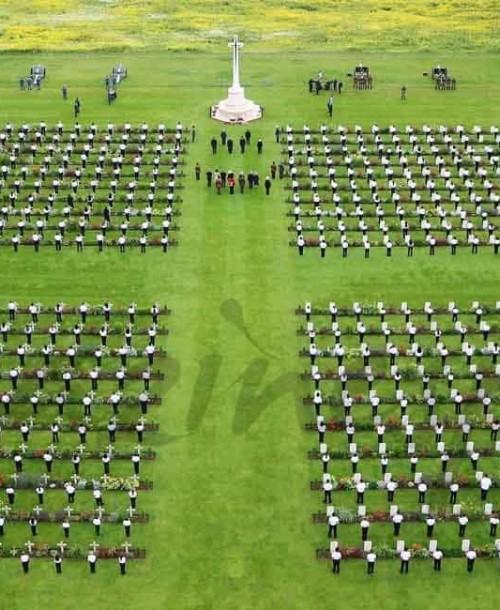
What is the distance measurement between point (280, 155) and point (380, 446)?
36677 mm

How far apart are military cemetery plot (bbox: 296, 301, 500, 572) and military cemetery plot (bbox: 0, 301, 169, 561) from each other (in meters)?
7.27

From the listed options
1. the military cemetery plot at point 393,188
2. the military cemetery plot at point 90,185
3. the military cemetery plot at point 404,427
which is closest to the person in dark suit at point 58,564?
the military cemetery plot at point 404,427

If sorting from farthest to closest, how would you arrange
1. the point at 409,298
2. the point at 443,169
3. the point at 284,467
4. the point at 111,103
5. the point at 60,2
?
the point at 60,2 → the point at 111,103 → the point at 443,169 → the point at 409,298 → the point at 284,467

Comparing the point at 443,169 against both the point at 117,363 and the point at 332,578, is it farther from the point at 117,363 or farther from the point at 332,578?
the point at 332,578

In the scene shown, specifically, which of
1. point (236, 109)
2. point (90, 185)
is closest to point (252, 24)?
point (236, 109)

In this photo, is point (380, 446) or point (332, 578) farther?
point (380, 446)

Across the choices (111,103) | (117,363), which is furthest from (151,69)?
(117,363)

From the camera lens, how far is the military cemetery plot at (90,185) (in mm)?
72438

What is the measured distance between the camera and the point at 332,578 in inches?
1778

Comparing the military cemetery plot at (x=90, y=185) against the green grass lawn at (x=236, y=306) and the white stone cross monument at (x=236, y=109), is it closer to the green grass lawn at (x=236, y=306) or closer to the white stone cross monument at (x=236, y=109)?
the green grass lawn at (x=236, y=306)

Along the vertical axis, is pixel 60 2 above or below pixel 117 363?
below

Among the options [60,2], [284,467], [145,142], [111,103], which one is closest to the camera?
[284,467]

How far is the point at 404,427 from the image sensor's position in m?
53.3

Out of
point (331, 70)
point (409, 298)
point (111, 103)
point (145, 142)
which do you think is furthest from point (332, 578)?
point (331, 70)
